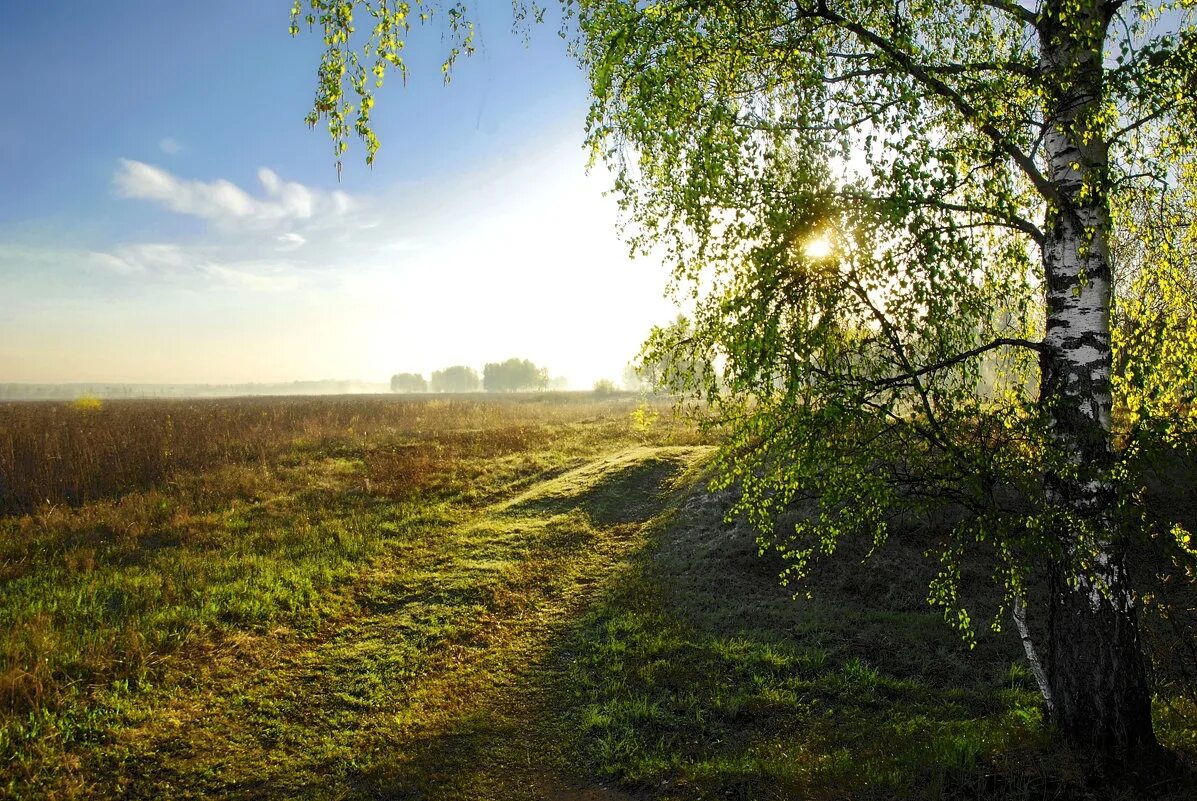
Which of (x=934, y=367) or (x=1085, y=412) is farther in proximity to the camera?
(x=934, y=367)

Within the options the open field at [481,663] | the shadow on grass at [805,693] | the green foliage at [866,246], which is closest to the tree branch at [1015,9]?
the green foliage at [866,246]

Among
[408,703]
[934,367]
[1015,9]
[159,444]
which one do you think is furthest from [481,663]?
[159,444]

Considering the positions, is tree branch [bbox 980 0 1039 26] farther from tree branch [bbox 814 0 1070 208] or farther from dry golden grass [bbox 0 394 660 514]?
dry golden grass [bbox 0 394 660 514]

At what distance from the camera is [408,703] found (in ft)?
27.0

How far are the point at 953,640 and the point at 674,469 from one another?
10.3m

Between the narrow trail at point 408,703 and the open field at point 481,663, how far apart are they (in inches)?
1.6

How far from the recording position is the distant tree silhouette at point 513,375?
18612 cm

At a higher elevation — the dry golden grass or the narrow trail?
the dry golden grass

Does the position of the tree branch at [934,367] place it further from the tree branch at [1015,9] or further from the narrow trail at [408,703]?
the narrow trail at [408,703]

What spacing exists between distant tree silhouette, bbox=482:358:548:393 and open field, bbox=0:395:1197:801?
16936 cm

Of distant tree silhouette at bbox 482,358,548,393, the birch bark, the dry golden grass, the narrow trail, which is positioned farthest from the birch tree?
distant tree silhouette at bbox 482,358,548,393

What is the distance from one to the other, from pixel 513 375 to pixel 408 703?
180 metres

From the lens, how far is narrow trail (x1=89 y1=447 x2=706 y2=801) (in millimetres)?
6707

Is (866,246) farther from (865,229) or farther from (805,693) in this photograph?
(805,693)
